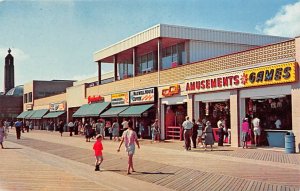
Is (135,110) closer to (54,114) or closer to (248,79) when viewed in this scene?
(248,79)

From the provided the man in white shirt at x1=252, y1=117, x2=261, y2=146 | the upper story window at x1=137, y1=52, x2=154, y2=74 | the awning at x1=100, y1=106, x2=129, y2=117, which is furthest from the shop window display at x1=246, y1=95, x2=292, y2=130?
the upper story window at x1=137, y1=52, x2=154, y2=74

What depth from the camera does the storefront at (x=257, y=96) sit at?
19.6 meters

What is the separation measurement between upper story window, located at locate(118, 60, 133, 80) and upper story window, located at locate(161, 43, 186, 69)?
8.15 metres

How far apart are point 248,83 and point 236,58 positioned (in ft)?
6.95

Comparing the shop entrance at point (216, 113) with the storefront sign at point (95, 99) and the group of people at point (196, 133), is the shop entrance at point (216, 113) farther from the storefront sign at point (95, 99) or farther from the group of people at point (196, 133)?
the storefront sign at point (95, 99)

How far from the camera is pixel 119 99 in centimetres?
3681

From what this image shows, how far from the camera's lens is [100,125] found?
3228 centimetres

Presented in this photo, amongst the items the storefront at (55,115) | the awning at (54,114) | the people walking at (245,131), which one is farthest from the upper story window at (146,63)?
the awning at (54,114)

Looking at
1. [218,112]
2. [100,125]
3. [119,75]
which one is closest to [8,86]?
[119,75]

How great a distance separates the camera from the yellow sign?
1873 centimetres

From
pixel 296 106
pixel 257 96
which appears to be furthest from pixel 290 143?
pixel 257 96

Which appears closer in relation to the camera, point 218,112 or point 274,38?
point 218,112

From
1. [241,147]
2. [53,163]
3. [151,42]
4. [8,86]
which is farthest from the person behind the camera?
[8,86]

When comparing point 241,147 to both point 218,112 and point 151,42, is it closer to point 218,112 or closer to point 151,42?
point 218,112
